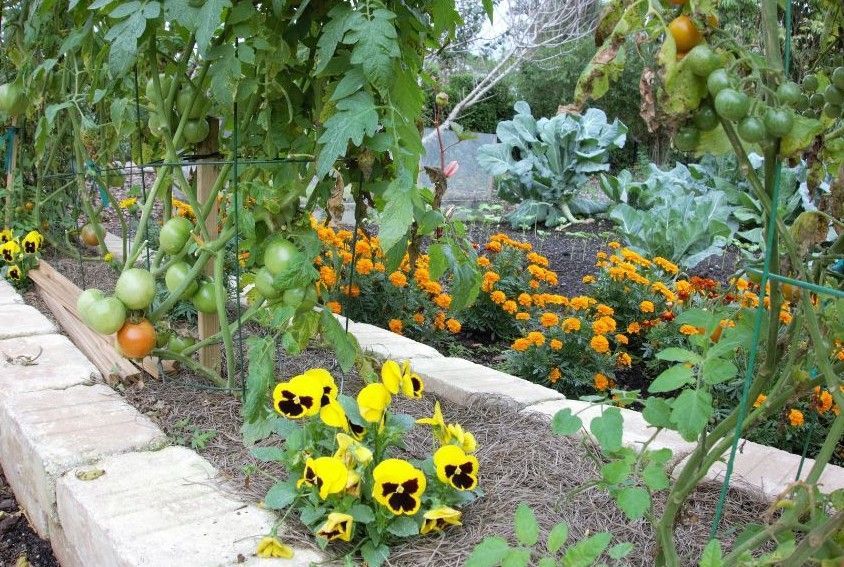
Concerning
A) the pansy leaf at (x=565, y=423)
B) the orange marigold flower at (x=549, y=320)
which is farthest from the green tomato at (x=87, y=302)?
the orange marigold flower at (x=549, y=320)

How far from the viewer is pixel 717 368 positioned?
1.08 m

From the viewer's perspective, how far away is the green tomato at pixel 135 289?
2.03 meters

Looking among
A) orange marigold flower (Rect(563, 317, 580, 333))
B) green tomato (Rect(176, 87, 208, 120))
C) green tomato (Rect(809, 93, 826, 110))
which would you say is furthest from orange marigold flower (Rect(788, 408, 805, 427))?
green tomato (Rect(176, 87, 208, 120))

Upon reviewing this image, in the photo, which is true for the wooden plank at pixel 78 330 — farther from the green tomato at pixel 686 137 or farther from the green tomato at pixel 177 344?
the green tomato at pixel 686 137

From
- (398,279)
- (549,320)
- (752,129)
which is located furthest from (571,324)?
(752,129)

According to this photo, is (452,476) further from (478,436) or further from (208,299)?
(208,299)

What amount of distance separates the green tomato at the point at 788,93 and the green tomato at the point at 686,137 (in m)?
0.10

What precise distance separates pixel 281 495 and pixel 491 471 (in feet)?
1.83

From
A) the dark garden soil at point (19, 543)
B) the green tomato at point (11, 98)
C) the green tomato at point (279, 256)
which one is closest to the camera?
the green tomato at point (279, 256)

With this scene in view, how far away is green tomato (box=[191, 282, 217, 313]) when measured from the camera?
2.13 meters

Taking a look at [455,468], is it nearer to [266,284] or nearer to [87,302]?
[266,284]

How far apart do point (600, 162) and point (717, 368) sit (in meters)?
7.14

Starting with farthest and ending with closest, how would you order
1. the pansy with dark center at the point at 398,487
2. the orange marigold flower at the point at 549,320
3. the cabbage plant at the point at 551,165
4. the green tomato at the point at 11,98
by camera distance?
the cabbage plant at the point at 551,165, the green tomato at the point at 11,98, the orange marigold flower at the point at 549,320, the pansy with dark center at the point at 398,487

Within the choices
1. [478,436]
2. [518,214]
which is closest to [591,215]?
[518,214]
